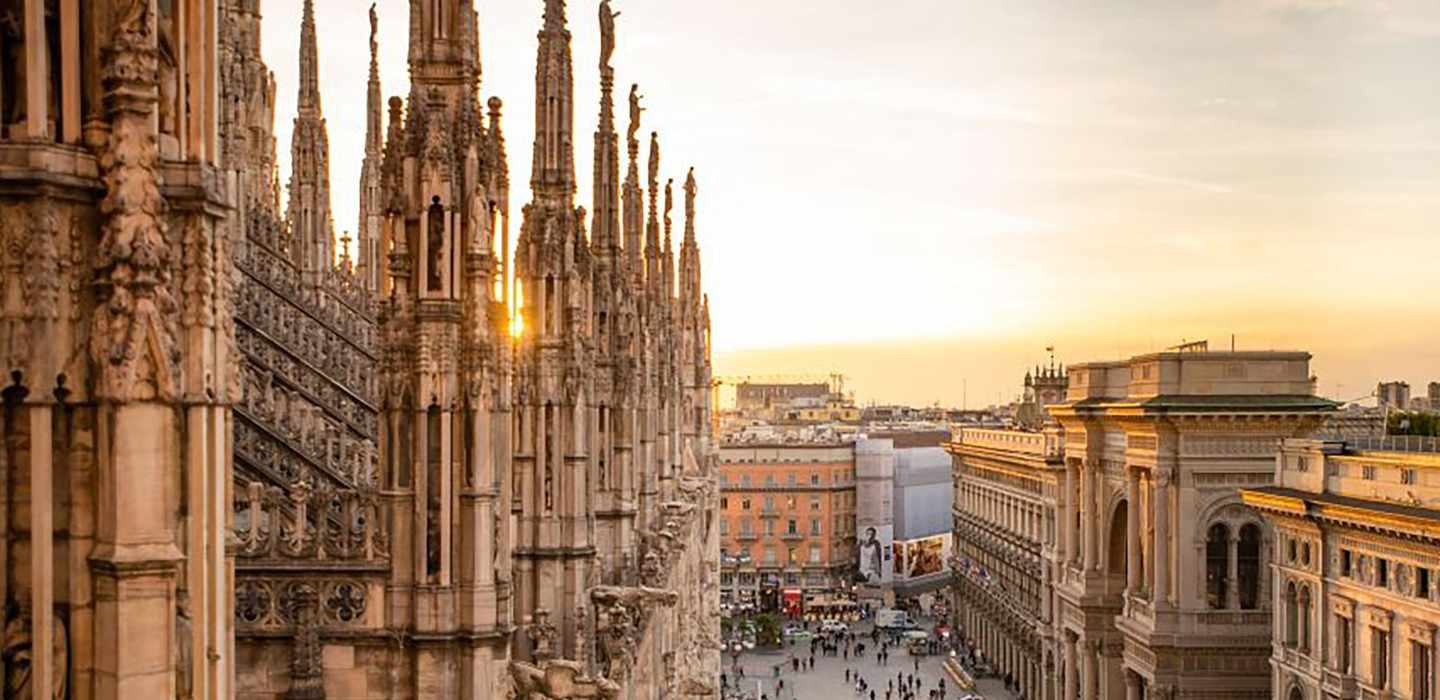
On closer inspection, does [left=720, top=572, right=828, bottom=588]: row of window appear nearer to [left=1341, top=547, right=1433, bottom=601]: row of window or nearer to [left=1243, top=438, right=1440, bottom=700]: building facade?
[left=1243, top=438, right=1440, bottom=700]: building facade

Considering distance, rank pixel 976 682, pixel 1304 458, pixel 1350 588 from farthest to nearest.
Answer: pixel 976 682 < pixel 1304 458 < pixel 1350 588

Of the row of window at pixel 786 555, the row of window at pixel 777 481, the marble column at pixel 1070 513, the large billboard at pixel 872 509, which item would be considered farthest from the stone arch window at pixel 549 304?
the large billboard at pixel 872 509

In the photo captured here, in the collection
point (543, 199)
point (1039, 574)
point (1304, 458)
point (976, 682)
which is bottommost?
point (976, 682)

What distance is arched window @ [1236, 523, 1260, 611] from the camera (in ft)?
150

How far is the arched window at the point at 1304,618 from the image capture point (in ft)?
120

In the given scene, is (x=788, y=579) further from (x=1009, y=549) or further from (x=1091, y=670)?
(x=1091, y=670)

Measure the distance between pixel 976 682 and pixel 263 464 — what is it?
5898cm

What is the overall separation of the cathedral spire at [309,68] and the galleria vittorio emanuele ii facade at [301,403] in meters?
6.09

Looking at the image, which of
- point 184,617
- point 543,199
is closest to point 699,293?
point 543,199

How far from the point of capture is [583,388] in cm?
1934

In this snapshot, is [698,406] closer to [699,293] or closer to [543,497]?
[699,293]

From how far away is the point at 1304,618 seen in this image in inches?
1462

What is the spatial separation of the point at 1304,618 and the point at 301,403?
26.3m

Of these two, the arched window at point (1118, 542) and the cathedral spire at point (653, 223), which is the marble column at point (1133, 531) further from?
the cathedral spire at point (653, 223)
